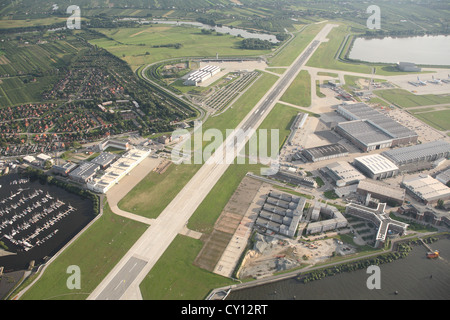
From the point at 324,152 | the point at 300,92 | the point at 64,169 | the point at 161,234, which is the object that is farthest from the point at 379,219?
the point at 300,92

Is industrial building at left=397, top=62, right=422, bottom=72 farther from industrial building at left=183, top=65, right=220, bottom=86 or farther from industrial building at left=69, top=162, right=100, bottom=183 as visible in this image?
industrial building at left=69, top=162, right=100, bottom=183

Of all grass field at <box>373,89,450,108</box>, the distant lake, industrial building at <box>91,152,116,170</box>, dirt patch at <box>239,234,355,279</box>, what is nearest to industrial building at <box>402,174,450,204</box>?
dirt patch at <box>239,234,355,279</box>

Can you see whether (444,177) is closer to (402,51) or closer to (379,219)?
(379,219)

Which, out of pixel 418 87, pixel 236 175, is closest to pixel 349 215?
pixel 236 175

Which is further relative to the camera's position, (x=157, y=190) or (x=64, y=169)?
(x=64, y=169)

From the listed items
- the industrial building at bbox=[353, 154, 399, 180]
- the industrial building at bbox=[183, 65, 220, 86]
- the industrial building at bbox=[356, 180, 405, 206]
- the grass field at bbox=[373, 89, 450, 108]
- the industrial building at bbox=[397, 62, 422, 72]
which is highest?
the industrial building at bbox=[397, 62, 422, 72]
